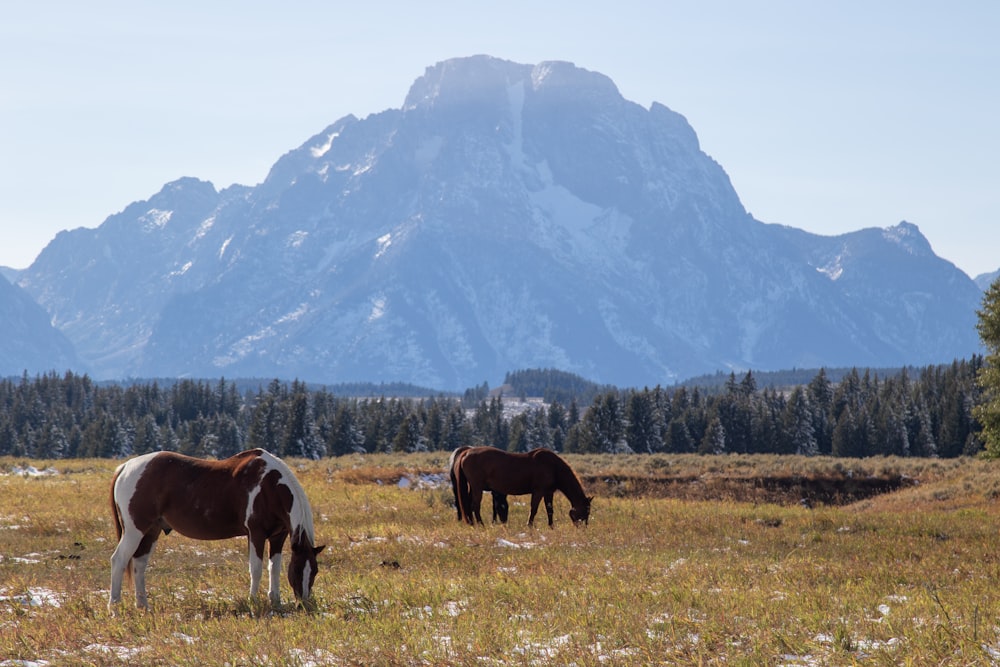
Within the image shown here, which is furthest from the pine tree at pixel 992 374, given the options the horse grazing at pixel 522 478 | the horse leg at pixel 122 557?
the horse leg at pixel 122 557

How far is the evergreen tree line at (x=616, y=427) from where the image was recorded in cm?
10119

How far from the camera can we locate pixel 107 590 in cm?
1335

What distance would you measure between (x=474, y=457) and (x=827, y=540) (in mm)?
8804

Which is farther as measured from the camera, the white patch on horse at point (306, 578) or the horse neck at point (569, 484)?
the horse neck at point (569, 484)

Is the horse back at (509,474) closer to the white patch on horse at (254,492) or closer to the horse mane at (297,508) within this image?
the horse mane at (297,508)

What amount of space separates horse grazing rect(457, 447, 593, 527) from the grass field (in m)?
0.76

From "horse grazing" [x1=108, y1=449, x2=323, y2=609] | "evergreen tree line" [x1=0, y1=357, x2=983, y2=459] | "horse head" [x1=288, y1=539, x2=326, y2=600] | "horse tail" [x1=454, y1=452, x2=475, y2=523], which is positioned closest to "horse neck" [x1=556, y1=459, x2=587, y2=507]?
"horse tail" [x1=454, y1=452, x2=475, y2=523]

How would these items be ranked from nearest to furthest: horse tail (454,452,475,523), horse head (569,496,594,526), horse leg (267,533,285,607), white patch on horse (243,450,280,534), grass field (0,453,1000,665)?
grass field (0,453,1000,665), horse leg (267,533,285,607), white patch on horse (243,450,280,534), horse head (569,496,594,526), horse tail (454,452,475,523)

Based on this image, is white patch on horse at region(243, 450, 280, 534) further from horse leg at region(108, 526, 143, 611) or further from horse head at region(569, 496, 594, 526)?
horse head at region(569, 496, 594, 526)

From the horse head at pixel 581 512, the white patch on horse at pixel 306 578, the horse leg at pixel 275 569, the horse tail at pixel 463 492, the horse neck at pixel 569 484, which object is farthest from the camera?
the horse tail at pixel 463 492

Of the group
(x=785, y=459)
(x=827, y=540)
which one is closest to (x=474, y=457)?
(x=827, y=540)

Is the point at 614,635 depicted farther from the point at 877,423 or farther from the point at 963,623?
the point at 877,423

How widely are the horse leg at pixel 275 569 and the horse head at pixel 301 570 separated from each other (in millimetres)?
183

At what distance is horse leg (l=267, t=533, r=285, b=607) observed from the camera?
459 inches
